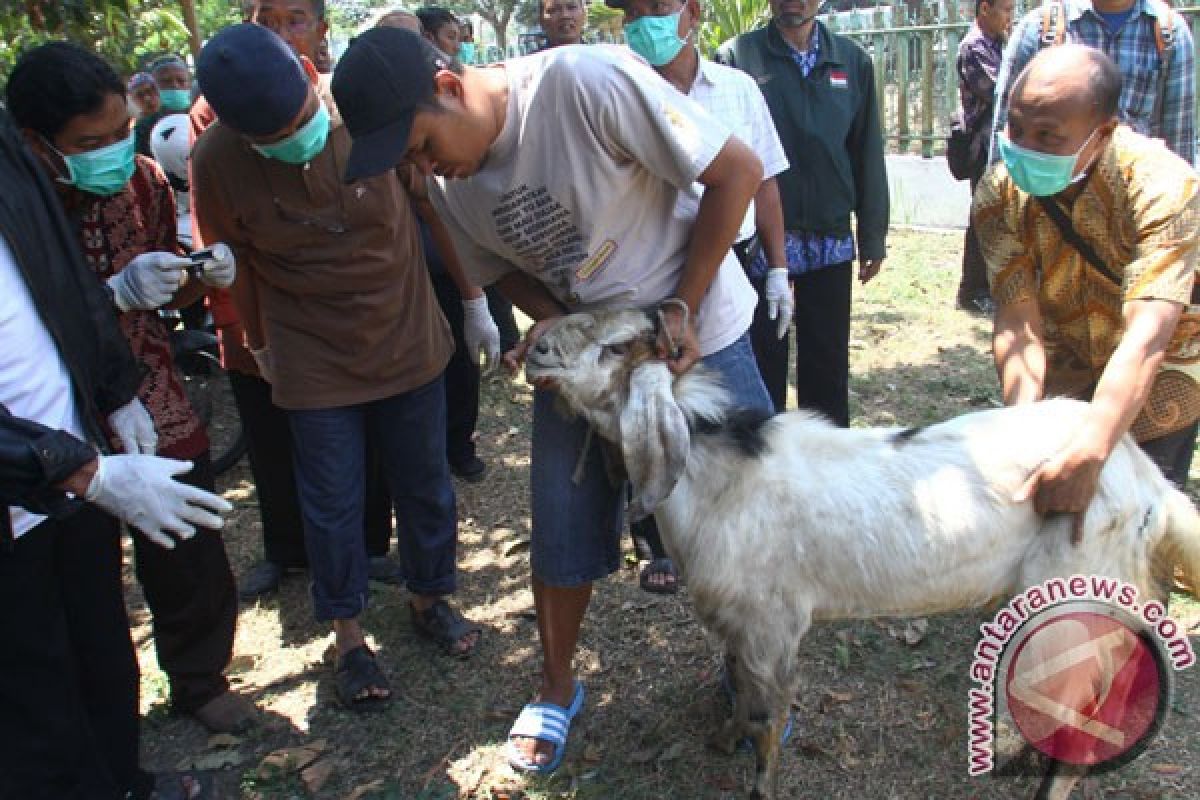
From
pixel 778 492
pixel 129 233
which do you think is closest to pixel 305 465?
pixel 129 233

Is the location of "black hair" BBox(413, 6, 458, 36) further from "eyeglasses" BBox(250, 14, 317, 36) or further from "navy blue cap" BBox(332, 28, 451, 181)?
"navy blue cap" BBox(332, 28, 451, 181)

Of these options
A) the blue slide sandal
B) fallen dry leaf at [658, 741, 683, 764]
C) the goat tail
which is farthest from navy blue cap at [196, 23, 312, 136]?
the goat tail

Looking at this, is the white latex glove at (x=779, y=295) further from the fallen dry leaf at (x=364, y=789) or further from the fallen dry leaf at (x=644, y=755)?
the fallen dry leaf at (x=364, y=789)

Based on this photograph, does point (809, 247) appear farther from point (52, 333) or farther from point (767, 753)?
point (52, 333)

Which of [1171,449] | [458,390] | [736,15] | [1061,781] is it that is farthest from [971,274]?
[1061,781]

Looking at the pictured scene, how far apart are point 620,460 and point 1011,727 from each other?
157 centimetres

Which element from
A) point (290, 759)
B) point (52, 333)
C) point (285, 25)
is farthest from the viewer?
point (285, 25)

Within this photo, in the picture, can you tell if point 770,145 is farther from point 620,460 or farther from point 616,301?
point 620,460

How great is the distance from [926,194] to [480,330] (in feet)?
26.2

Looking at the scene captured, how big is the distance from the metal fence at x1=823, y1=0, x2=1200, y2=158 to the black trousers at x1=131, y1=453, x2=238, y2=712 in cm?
879

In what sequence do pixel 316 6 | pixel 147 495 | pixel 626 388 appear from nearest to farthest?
pixel 147 495 < pixel 626 388 < pixel 316 6

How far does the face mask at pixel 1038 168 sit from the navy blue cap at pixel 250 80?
2075 millimetres

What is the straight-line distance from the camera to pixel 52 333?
2174 millimetres

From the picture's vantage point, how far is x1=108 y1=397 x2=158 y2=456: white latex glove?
2602 millimetres
